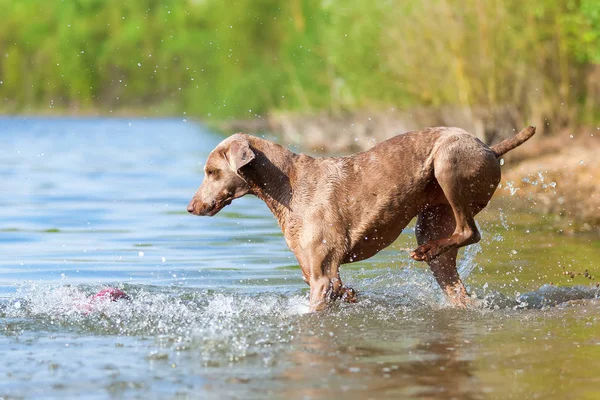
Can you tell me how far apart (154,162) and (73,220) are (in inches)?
683

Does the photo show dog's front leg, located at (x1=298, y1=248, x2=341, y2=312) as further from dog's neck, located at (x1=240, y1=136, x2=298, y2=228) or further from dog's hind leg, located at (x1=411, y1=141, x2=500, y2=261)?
dog's hind leg, located at (x1=411, y1=141, x2=500, y2=261)

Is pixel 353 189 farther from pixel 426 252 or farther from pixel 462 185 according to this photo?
pixel 462 185

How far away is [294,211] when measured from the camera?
28.6 ft

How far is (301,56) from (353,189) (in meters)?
48.6

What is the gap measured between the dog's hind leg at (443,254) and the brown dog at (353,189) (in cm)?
21

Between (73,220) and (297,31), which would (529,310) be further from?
(297,31)

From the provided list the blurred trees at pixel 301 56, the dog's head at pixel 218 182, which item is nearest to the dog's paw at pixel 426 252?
the dog's head at pixel 218 182

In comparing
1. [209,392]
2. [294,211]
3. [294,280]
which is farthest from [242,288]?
[209,392]

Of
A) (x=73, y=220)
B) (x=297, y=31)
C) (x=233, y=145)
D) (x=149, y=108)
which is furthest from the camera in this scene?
(x=149, y=108)

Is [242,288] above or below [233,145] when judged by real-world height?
below

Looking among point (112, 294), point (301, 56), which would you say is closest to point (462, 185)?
point (112, 294)

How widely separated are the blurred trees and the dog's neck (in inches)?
604

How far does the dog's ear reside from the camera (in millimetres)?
8516

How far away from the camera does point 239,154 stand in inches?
337
